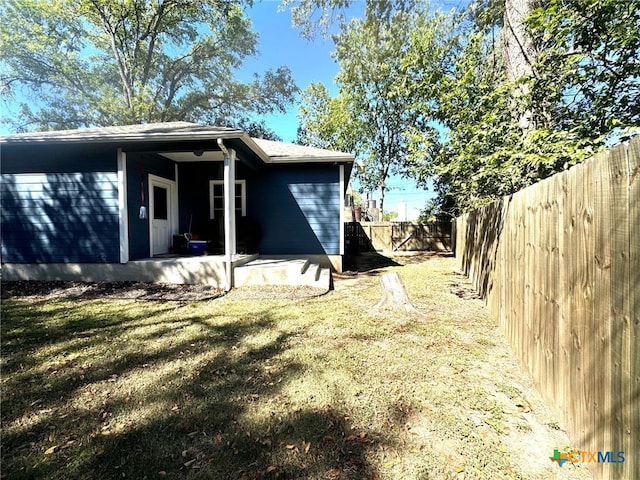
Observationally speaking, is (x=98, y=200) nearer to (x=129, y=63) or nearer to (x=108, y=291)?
(x=108, y=291)

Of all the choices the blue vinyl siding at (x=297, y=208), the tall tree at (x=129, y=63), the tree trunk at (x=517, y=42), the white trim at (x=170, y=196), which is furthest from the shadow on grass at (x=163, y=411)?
the tall tree at (x=129, y=63)

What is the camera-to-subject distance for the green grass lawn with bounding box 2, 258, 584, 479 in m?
1.76

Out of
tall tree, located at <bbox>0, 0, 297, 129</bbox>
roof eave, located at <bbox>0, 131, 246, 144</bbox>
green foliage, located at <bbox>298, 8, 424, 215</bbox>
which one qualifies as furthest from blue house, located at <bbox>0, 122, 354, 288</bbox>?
green foliage, located at <bbox>298, 8, 424, 215</bbox>

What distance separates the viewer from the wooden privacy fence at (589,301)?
1333 mm

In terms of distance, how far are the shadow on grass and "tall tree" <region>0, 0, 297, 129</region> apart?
51.2 ft

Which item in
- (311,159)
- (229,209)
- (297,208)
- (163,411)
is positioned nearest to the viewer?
(163,411)

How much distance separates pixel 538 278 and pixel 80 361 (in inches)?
170

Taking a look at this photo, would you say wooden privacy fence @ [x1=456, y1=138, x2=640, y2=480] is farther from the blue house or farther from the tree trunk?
the blue house

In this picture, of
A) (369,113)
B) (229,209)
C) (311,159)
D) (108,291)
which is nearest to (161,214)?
(108,291)

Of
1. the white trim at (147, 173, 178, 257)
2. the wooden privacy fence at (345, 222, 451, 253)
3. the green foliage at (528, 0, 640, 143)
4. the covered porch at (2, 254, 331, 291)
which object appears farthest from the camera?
the wooden privacy fence at (345, 222, 451, 253)

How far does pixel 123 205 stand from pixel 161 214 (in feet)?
5.18

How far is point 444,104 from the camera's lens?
5492 mm

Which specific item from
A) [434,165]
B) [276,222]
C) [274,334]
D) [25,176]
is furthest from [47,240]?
[434,165]

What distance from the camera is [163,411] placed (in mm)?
2230
